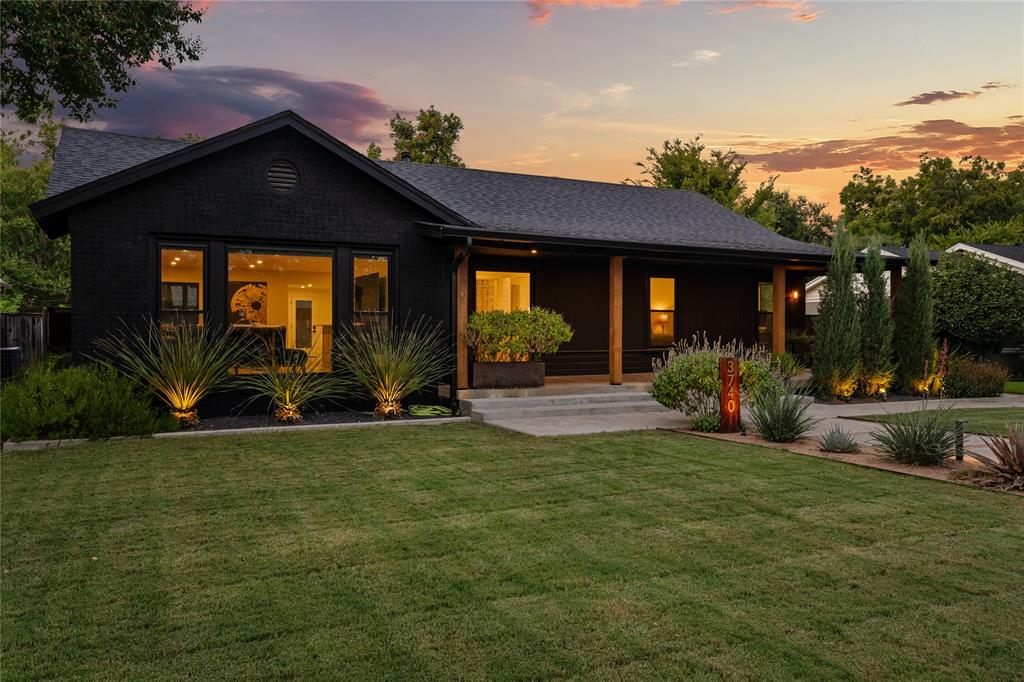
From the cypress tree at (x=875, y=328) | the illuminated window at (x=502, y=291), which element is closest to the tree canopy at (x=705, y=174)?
the cypress tree at (x=875, y=328)

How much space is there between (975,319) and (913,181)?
32.3 meters

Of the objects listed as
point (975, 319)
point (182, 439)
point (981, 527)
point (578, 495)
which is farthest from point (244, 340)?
point (975, 319)

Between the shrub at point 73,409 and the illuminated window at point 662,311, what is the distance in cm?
1014

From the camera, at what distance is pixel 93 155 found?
436 inches

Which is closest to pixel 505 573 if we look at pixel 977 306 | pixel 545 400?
pixel 545 400

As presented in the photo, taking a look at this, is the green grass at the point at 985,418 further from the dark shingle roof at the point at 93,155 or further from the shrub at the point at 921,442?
the dark shingle roof at the point at 93,155

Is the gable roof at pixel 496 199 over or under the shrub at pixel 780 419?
over

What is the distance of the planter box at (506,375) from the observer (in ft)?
37.2

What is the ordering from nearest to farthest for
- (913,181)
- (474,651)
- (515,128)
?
(474,651)
(515,128)
(913,181)

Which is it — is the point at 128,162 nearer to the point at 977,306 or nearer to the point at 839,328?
the point at 839,328

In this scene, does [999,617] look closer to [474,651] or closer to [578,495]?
[474,651]

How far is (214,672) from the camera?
2.71 metres

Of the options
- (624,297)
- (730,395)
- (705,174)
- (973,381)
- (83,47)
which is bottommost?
(973,381)

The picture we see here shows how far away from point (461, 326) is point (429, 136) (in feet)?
83.2
